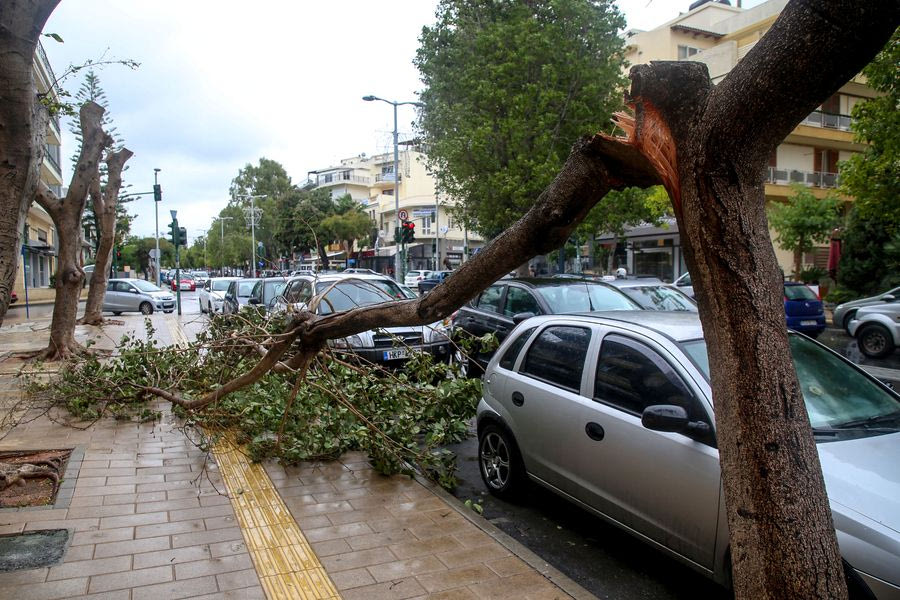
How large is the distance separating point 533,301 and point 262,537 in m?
5.77

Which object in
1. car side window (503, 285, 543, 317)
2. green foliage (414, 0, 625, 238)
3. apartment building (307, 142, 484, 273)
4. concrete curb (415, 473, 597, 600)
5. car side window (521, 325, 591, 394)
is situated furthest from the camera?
apartment building (307, 142, 484, 273)

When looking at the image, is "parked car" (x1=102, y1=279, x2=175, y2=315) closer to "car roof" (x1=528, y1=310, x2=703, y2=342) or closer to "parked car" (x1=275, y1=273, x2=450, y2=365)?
"parked car" (x1=275, y1=273, x2=450, y2=365)

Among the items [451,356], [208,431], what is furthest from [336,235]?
[208,431]

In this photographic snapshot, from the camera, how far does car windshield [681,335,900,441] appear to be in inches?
143

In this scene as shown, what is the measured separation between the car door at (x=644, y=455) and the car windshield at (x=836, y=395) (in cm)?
30

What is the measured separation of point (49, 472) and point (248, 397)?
1939 mm

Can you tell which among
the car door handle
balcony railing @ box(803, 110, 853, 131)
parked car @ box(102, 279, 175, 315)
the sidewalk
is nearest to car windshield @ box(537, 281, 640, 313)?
the sidewalk

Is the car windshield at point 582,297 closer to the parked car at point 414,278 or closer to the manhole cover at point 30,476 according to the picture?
the manhole cover at point 30,476

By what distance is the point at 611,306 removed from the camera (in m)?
9.21

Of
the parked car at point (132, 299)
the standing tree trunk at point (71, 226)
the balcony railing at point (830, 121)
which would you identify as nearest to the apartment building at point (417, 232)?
the parked car at point (132, 299)

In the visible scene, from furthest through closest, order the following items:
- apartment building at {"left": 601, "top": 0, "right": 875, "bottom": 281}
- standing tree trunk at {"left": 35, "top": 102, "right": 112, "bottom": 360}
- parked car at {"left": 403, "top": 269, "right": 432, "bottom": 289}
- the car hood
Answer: parked car at {"left": 403, "top": 269, "right": 432, "bottom": 289} → apartment building at {"left": 601, "top": 0, "right": 875, "bottom": 281} → standing tree trunk at {"left": 35, "top": 102, "right": 112, "bottom": 360} → the car hood

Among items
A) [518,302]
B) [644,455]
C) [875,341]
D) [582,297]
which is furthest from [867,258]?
[644,455]

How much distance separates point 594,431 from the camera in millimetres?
4164

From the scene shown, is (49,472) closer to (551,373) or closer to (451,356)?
(551,373)
